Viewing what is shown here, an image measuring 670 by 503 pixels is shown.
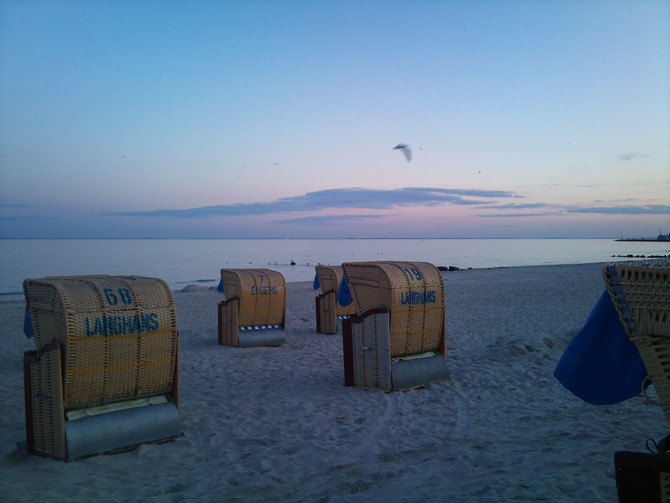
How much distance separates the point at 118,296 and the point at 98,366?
27.9 inches

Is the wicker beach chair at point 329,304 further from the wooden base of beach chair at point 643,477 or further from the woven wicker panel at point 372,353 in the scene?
the wooden base of beach chair at point 643,477

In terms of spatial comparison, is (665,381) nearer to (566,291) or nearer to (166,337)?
(166,337)

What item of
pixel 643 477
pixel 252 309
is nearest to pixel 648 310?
pixel 643 477

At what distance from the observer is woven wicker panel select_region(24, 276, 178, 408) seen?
515 cm

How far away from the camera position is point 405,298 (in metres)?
7.88

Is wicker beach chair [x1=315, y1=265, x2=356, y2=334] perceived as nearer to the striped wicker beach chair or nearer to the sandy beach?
the sandy beach

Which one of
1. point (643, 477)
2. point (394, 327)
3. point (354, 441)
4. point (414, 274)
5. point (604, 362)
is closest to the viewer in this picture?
point (643, 477)

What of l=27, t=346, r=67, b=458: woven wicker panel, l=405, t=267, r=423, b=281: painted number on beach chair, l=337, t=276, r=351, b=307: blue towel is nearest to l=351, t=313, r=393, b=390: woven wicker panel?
l=405, t=267, r=423, b=281: painted number on beach chair

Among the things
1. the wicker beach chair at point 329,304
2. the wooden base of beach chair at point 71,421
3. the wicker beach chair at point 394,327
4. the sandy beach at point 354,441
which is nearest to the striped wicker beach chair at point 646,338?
the sandy beach at point 354,441

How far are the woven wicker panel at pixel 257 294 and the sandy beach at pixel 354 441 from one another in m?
1.57

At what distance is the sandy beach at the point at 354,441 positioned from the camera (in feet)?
14.9

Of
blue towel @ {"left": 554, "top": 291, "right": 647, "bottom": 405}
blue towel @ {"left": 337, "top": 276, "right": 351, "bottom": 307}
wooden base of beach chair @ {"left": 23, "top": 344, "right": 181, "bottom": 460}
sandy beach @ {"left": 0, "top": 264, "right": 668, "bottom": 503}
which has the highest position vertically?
blue towel @ {"left": 554, "top": 291, "right": 647, "bottom": 405}

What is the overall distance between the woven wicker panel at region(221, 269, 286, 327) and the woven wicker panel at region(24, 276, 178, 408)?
562 centimetres

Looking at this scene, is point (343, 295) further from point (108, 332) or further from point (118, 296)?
point (108, 332)
